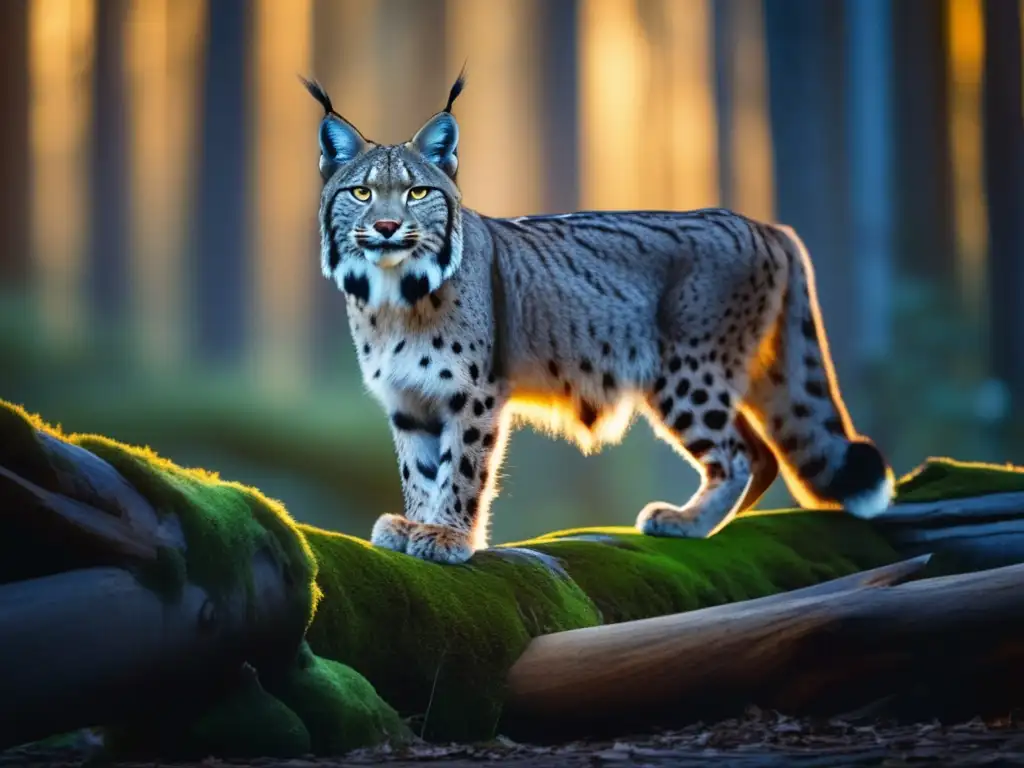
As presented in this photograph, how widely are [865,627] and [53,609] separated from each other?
2271 millimetres

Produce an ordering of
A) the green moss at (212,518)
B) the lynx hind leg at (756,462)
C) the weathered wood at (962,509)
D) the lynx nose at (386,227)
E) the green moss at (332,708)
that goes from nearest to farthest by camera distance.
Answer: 1. the green moss at (212,518)
2. the green moss at (332,708)
3. the lynx nose at (386,227)
4. the weathered wood at (962,509)
5. the lynx hind leg at (756,462)

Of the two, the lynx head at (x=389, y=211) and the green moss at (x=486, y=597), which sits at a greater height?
the lynx head at (x=389, y=211)

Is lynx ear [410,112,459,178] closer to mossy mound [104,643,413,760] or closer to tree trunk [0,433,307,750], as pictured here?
mossy mound [104,643,413,760]

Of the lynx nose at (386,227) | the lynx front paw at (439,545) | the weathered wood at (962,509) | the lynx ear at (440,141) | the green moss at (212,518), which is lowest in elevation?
the weathered wood at (962,509)

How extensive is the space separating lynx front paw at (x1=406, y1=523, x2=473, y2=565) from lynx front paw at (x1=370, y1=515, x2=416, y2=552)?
0.03 m

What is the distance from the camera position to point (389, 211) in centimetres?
525

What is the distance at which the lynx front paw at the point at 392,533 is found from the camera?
4.90 meters

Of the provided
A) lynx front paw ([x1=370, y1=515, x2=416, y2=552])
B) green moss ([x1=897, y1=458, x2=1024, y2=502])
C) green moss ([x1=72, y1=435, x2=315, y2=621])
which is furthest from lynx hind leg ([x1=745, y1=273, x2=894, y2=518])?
green moss ([x1=72, y1=435, x2=315, y2=621])

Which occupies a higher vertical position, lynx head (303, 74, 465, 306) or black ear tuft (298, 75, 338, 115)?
black ear tuft (298, 75, 338, 115)

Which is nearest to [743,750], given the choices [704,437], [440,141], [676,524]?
[676,524]

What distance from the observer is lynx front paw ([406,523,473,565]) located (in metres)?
4.72

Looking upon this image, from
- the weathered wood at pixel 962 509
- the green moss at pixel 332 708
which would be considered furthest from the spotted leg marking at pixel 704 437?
the green moss at pixel 332 708

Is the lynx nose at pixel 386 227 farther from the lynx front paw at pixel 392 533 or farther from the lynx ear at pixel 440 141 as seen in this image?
the lynx front paw at pixel 392 533

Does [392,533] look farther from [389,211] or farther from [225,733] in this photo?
[225,733]
